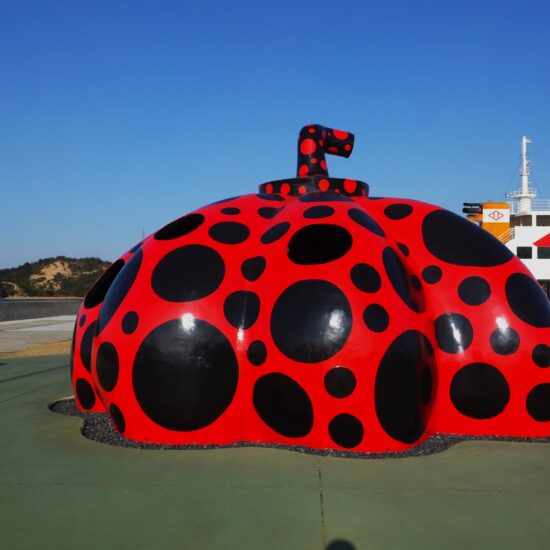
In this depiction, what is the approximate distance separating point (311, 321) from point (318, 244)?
3.65 ft

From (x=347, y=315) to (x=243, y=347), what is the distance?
1.11 m

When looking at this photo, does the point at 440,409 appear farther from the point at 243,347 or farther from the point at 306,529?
the point at 306,529

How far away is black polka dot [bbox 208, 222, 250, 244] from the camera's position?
6855 mm

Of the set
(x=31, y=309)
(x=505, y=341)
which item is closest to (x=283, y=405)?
(x=505, y=341)

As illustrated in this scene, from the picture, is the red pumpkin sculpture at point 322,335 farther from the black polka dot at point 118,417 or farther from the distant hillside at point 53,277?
the distant hillside at point 53,277

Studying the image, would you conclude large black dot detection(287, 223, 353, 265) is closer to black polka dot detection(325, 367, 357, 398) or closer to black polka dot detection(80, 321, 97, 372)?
black polka dot detection(325, 367, 357, 398)

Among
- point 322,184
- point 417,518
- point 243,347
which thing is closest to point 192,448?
point 243,347

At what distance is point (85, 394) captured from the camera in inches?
302

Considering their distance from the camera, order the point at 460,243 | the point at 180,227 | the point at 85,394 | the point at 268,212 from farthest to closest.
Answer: the point at 85,394
the point at 268,212
the point at 180,227
the point at 460,243

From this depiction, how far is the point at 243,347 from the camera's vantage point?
621 cm

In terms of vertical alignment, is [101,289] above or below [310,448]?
above

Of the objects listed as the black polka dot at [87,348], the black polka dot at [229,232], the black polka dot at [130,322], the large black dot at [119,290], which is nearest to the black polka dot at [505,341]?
the black polka dot at [229,232]

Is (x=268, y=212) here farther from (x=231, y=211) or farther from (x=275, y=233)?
(x=275, y=233)

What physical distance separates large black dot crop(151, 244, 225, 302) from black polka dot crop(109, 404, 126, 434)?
125 cm
